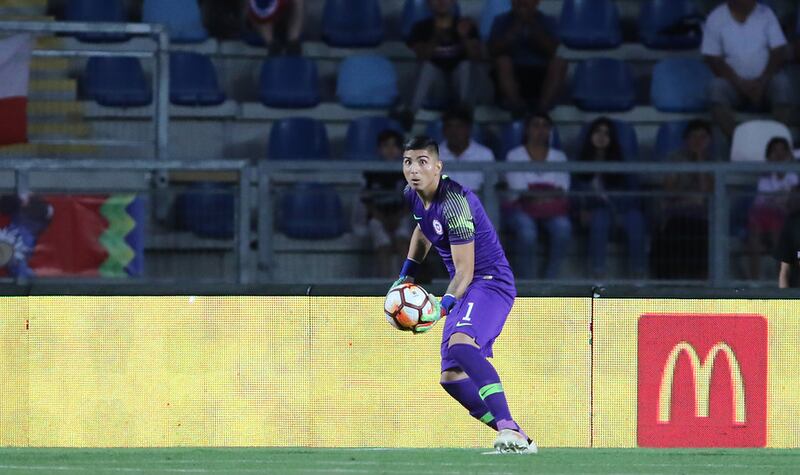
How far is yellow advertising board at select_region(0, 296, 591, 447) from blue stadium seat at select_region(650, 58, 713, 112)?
16.1ft

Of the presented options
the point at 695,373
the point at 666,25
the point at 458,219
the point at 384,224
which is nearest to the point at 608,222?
the point at 384,224

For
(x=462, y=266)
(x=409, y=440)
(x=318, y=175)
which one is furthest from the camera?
(x=318, y=175)

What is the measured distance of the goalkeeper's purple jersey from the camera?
9031 millimetres

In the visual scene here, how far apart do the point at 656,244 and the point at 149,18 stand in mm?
5367

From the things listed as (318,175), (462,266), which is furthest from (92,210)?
(462,266)

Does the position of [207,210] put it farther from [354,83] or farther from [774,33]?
[774,33]

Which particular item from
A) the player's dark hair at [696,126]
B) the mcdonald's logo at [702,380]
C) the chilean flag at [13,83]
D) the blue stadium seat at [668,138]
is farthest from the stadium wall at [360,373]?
the blue stadium seat at [668,138]

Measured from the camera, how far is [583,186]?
1233 centimetres

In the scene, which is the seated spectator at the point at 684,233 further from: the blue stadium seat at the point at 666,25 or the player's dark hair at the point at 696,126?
the blue stadium seat at the point at 666,25

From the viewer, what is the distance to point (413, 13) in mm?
15000

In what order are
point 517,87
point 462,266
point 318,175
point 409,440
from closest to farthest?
point 462,266
point 409,440
point 318,175
point 517,87

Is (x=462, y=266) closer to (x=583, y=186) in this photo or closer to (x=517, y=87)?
(x=583, y=186)

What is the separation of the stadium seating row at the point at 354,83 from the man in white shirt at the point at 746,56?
7.9 inches

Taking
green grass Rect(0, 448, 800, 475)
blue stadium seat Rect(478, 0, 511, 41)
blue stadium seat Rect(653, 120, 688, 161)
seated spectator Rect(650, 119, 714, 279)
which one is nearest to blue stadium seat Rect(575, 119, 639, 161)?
blue stadium seat Rect(653, 120, 688, 161)
